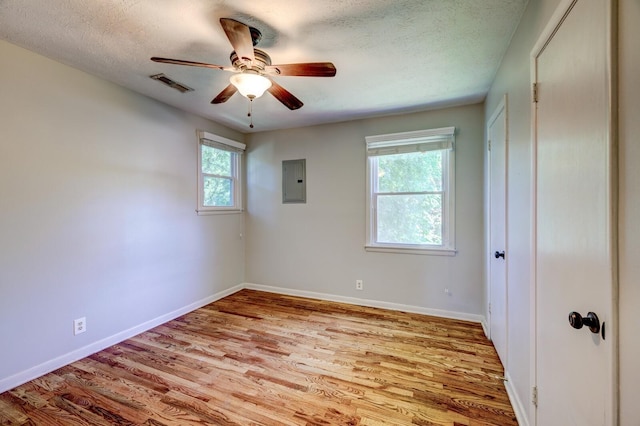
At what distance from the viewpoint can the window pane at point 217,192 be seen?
3742 millimetres

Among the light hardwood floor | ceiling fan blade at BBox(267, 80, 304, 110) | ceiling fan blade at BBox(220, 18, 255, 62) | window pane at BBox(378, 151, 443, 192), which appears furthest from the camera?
window pane at BBox(378, 151, 443, 192)

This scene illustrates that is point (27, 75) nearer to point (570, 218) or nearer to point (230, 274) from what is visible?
point (230, 274)

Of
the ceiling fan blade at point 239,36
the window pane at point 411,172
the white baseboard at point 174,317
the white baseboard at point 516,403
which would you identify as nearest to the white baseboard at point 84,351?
the white baseboard at point 174,317

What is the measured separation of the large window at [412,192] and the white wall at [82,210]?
2.36 m

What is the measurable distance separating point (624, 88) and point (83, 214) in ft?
11.1

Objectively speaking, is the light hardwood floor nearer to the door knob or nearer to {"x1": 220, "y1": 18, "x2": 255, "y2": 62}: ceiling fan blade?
the door knob

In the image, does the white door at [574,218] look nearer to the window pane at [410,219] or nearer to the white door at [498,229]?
the white door at [498,229]

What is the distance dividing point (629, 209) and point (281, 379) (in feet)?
7.16

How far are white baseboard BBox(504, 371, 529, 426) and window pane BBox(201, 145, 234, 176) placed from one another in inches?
149

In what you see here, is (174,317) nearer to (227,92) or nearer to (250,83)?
(227,92)

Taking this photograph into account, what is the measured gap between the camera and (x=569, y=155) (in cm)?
108

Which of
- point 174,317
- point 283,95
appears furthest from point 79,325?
point 283,95

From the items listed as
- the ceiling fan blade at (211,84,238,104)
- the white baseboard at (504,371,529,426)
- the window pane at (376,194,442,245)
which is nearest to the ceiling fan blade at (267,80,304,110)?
the ceiling fan blade at (211,84,238,104)

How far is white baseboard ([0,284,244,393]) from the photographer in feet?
6.57
